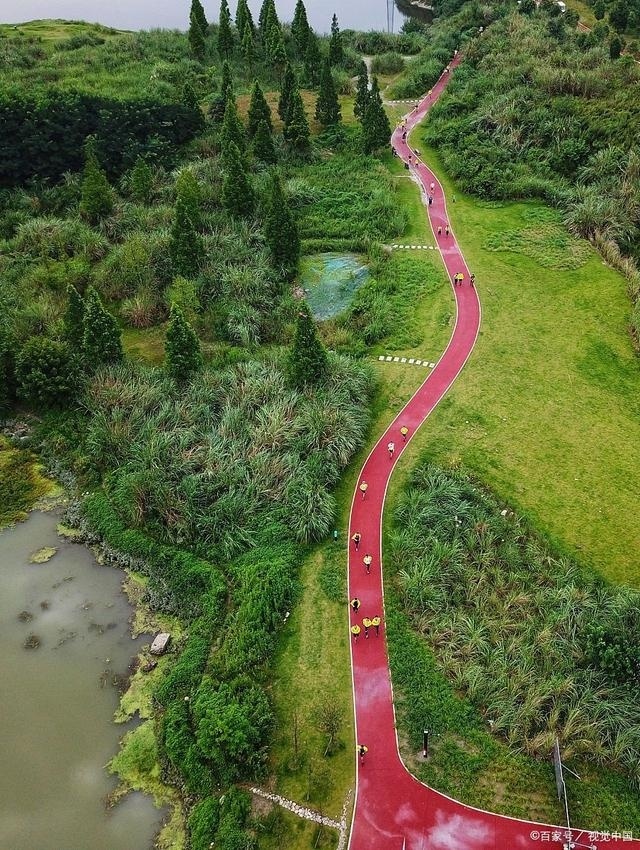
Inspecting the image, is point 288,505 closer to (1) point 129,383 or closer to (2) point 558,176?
(1) point 129,383

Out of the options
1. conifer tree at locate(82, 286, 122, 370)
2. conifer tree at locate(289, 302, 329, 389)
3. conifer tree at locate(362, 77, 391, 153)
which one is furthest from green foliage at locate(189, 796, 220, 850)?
conifer tree at locate(362, 77, 391, 153)

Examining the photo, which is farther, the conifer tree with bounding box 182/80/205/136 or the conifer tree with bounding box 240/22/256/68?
the conifer tree with bounding box 240/22/256/68

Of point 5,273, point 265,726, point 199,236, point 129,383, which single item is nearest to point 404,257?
point 199,236

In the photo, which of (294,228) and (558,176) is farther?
(558,176)

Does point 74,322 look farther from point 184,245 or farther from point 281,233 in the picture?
point 281,233

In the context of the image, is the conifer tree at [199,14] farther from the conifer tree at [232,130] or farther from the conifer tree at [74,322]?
the conifer tree at [74,322]

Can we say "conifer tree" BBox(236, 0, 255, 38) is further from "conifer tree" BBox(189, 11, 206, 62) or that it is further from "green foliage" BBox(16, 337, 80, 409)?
"green foliage" BBox(16, 337, 80, 409)

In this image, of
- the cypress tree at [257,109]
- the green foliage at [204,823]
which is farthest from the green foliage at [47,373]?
the cypress tree at [257,109]
